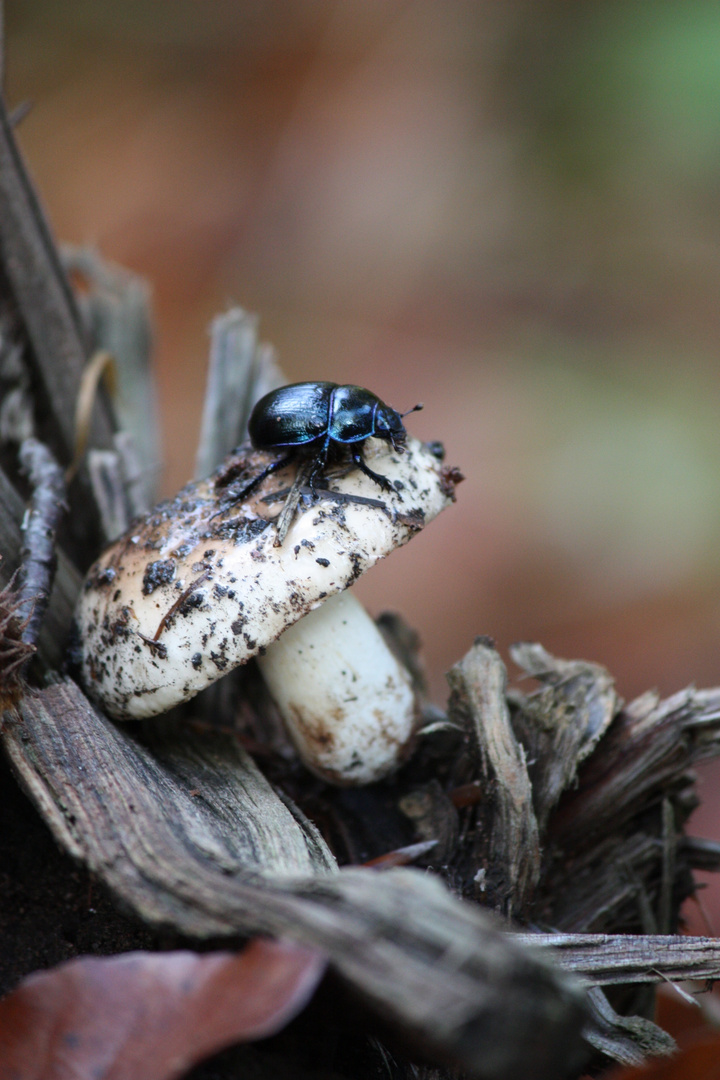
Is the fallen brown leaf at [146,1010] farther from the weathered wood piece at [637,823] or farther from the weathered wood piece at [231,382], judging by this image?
the weathered wood piece at [231,382]

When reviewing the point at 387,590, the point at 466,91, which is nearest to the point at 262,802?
the point at 387,590

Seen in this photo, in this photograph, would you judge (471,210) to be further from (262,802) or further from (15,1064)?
(15,1064)

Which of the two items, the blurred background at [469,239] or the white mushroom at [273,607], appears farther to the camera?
the blurred background at [469,239]

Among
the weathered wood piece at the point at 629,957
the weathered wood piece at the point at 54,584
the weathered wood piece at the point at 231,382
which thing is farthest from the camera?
the weathered wood piece at the point at 231,382

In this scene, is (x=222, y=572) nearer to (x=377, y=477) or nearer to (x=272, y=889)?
(x=377, y=477)

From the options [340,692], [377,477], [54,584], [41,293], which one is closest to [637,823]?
[340,692]

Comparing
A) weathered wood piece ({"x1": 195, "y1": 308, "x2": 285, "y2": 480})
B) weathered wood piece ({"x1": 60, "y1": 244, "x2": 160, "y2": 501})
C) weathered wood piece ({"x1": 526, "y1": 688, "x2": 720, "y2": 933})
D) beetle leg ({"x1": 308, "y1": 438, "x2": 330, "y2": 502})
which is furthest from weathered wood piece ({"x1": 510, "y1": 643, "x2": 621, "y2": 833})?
weathered wood piece ({"x1": 60, "y1": 244, "x2": 160, "y2": 501})

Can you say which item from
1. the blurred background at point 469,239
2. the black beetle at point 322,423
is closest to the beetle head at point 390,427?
the black beetle at point 322,423
